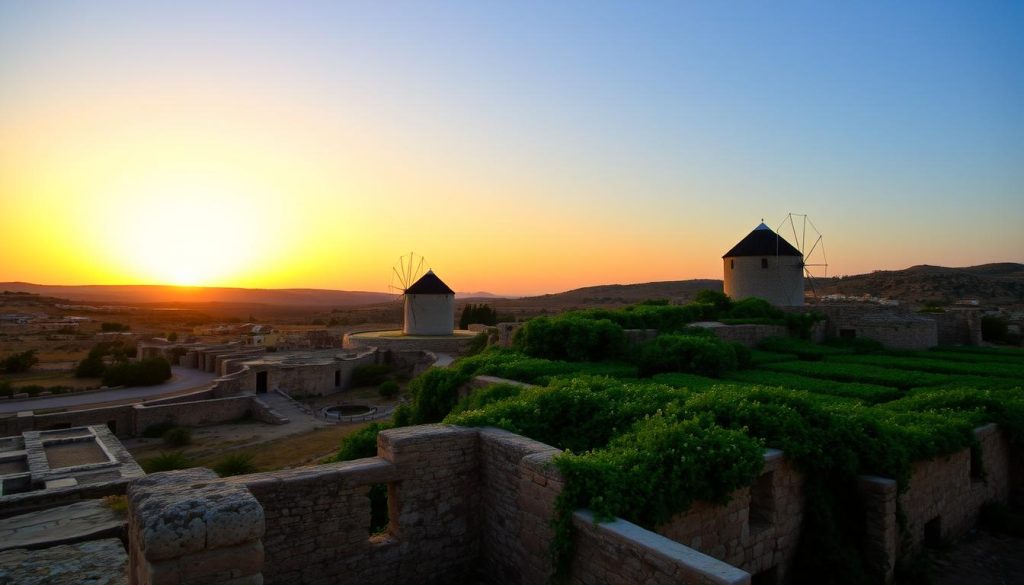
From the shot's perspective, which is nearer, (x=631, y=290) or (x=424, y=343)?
(x=424, y=343)

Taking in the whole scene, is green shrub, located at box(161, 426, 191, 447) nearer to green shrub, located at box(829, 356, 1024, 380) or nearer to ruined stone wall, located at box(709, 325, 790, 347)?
ruined stone wall, located at box(709, 325, 790, 347)

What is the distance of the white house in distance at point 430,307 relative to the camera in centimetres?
3591

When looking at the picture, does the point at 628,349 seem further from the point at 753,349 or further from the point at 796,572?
the point at 796,572

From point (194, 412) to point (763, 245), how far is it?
21820 mm

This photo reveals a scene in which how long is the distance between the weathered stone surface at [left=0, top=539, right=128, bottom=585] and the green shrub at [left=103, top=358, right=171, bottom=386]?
26258 mm

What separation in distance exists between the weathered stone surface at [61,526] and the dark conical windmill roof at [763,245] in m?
20.2

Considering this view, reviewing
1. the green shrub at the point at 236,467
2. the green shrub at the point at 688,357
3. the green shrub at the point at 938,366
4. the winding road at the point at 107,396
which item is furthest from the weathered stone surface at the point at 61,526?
the winding road at the point at 107,396

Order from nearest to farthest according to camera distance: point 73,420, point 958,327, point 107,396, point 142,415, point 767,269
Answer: point 73,420 → point 958,327 → point 142,415 → point 767,269 → point 107,396

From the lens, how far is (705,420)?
6.46 m

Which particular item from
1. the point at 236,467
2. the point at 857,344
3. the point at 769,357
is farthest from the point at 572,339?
the point at 857,344

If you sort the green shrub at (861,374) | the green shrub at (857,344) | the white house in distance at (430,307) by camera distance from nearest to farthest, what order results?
the green shrub at (861,374)
the green shrub at (857,344)
the white house in distance at (430,307)

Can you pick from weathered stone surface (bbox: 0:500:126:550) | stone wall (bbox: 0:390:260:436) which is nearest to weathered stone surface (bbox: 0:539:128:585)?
weathered stone surface (bbox: 0:500:126:550)

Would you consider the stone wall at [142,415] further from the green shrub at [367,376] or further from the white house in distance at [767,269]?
the white house in distance at [767,269]

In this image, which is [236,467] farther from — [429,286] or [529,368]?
[429,286]
